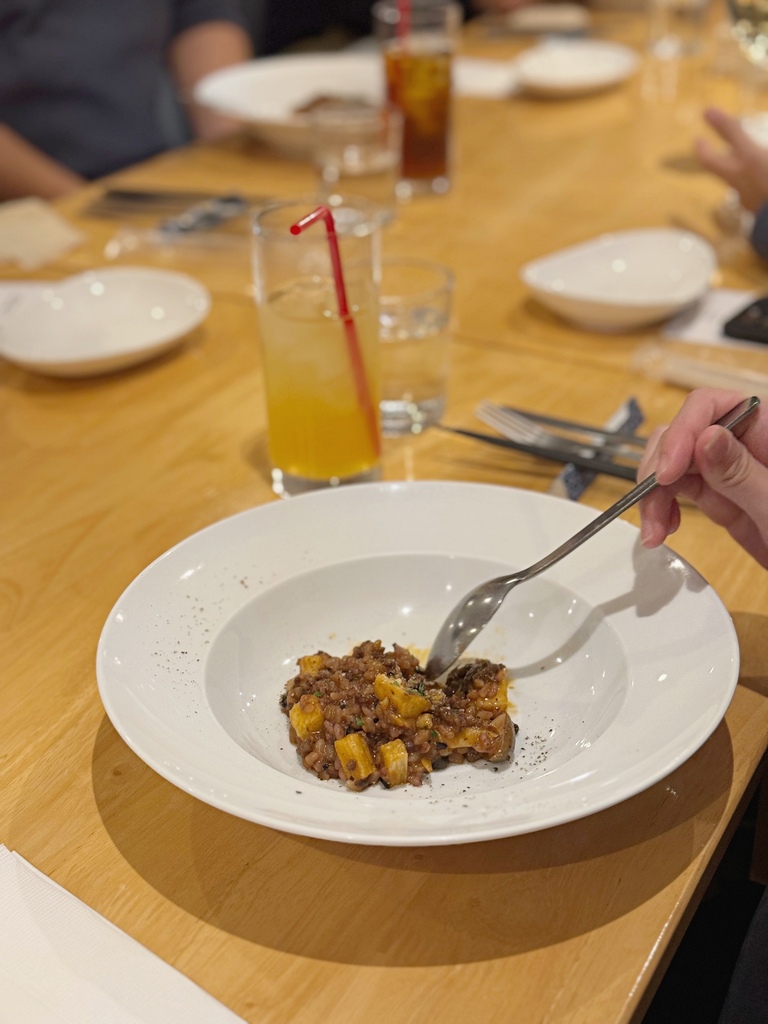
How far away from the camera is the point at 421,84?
6.35ft

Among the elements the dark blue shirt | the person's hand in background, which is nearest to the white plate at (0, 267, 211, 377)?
the person's hand in background

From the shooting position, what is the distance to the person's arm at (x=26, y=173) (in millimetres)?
2348

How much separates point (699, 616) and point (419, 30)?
62.2 inches

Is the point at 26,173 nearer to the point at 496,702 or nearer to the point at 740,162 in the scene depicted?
the point at 740,162

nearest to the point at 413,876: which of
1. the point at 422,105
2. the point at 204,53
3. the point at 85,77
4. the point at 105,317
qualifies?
the point at 105,317

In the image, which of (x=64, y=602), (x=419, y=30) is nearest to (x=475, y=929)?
(x=64, y=602)

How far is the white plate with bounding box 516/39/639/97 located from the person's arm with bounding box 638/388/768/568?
1819 mm

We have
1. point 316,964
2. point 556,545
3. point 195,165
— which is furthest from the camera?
point 195,165

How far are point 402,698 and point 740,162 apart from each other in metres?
1.36

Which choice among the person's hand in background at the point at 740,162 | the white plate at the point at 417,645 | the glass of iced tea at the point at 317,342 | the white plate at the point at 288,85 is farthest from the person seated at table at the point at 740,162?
the white plate at the point at 417,645

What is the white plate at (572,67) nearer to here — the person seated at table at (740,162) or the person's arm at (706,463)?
the person seated at table at (740,162)

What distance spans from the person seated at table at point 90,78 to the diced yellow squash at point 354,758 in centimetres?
199

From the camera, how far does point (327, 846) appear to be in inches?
29.0

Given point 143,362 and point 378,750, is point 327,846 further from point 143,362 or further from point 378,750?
point 143,362
